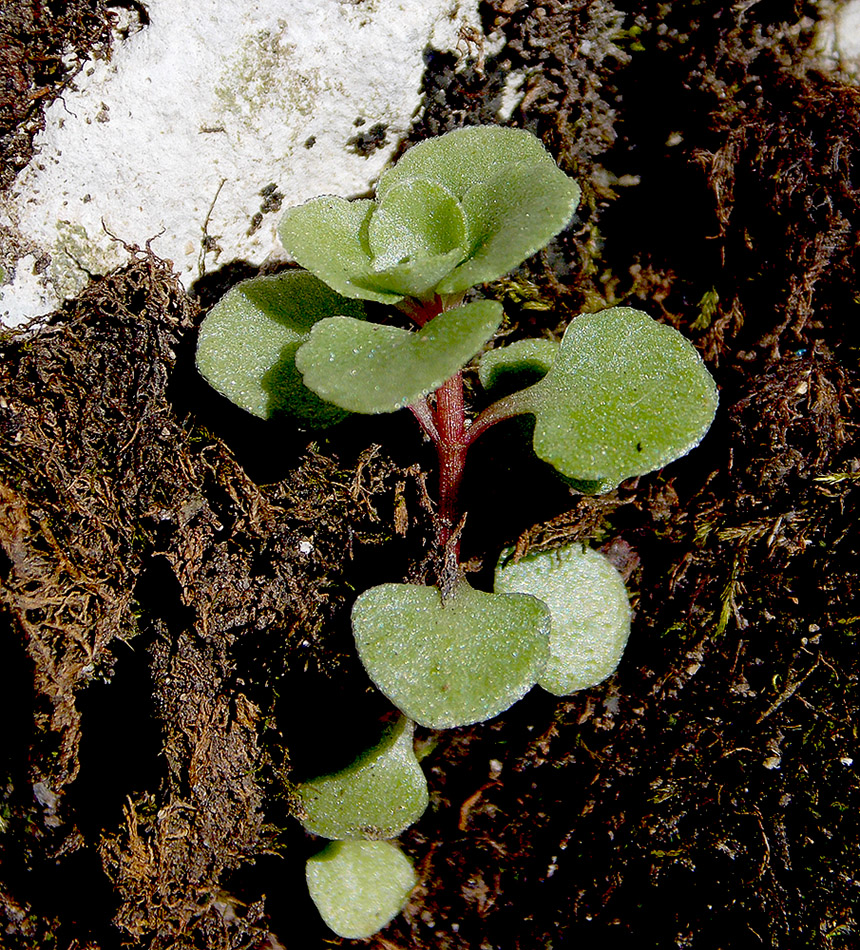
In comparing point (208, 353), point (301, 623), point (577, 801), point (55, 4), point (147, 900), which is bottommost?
point (577, 801)

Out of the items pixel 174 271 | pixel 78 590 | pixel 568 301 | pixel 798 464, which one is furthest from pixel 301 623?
pixel 798 464

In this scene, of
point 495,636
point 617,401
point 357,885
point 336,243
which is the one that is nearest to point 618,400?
point 617,401

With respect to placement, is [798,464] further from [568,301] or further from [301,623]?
[301,623]

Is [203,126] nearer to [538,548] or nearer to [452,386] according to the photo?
[452,386]

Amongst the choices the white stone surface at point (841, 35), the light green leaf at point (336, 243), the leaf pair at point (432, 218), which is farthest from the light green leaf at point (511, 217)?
the white stone surface at point (841, 35)

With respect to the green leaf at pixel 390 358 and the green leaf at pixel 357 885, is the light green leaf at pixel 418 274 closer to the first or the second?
the green leaf at pixel 390 358

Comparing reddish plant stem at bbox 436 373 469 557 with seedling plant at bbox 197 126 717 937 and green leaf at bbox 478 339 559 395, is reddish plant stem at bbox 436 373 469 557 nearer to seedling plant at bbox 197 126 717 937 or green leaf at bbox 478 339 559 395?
seedling plant at bbox 197 126 717 937
